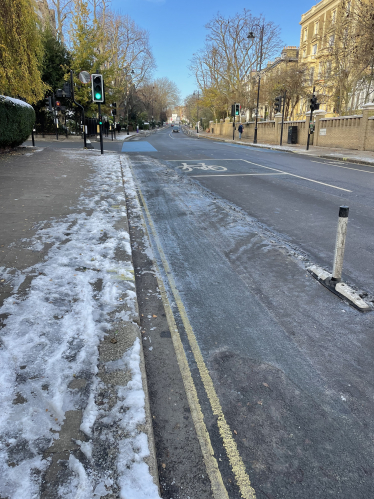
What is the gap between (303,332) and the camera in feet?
11.2

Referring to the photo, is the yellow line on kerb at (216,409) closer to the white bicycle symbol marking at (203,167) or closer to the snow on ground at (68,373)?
the snow on ground at (68,373)

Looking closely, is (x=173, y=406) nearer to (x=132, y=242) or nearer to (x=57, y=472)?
(x=57, y=472)

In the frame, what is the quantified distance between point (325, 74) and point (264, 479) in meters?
39.6

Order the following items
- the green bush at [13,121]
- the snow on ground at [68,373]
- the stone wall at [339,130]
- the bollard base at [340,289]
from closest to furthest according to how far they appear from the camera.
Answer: the snow on ground at [68,373] → the bollard base at [340,289] → the green bush at [13,121] → the stone wall at [339,130]

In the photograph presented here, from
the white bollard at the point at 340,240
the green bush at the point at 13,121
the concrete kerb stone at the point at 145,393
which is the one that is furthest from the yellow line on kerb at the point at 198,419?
the green bush at the point at 13,121

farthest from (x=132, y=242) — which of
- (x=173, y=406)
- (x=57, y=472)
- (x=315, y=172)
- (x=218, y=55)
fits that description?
(x=218, y=55)

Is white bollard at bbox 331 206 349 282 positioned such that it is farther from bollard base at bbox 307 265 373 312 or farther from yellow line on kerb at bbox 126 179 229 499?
yellow line on kerb at bbox 126 179 229 499

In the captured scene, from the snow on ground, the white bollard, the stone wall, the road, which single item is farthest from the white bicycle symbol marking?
the stone wall

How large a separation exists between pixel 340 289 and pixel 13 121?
1660 cm

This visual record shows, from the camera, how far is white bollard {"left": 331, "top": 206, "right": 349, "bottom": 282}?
4086 mm

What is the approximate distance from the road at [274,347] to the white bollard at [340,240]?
24cm

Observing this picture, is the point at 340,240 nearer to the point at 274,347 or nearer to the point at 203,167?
the point at 274,347

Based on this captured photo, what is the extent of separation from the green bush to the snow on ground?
1322 cm

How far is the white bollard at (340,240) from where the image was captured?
161 inches
